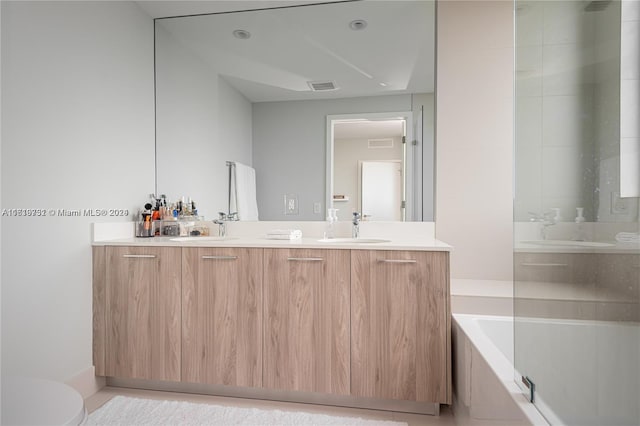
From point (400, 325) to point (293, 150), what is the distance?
132 centimetres

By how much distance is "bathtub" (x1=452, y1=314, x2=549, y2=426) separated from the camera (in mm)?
998

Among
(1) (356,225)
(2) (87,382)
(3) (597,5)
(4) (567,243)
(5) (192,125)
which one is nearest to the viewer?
(3) (597,5)

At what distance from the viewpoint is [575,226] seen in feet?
2.66

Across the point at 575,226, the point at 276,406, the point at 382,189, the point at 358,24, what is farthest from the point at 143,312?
the point at 358,24

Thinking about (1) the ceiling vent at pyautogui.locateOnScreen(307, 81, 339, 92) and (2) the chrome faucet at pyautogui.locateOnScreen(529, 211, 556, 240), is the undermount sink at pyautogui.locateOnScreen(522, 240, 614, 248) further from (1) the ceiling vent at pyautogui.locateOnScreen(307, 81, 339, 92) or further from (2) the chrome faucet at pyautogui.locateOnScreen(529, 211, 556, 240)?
(1) the ceiling vent at pyautogui.locateOnScreen(307, 81, 339, 92)

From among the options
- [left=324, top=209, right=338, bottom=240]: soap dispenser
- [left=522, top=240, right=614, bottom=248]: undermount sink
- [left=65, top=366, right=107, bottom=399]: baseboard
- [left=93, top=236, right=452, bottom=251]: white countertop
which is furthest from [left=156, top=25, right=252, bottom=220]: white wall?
[left=522, top=240, right=614, bottom=248]: undermount sink

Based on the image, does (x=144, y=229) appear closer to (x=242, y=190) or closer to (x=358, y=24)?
(x=242, y=190)

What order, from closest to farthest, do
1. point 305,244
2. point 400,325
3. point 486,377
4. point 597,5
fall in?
point 597,5, point 486,377, point 400,325, point 305,244

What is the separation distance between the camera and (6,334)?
153cm

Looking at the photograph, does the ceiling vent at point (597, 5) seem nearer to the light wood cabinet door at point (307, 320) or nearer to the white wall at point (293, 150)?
the light wood cabinet door at point (307, 320)

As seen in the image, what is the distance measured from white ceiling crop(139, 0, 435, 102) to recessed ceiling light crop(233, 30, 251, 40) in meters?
0.02

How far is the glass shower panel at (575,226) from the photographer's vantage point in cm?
71

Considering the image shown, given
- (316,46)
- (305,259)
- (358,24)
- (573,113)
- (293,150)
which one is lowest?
(305,259)

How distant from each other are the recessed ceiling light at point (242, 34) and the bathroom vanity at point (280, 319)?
4.87 feet
